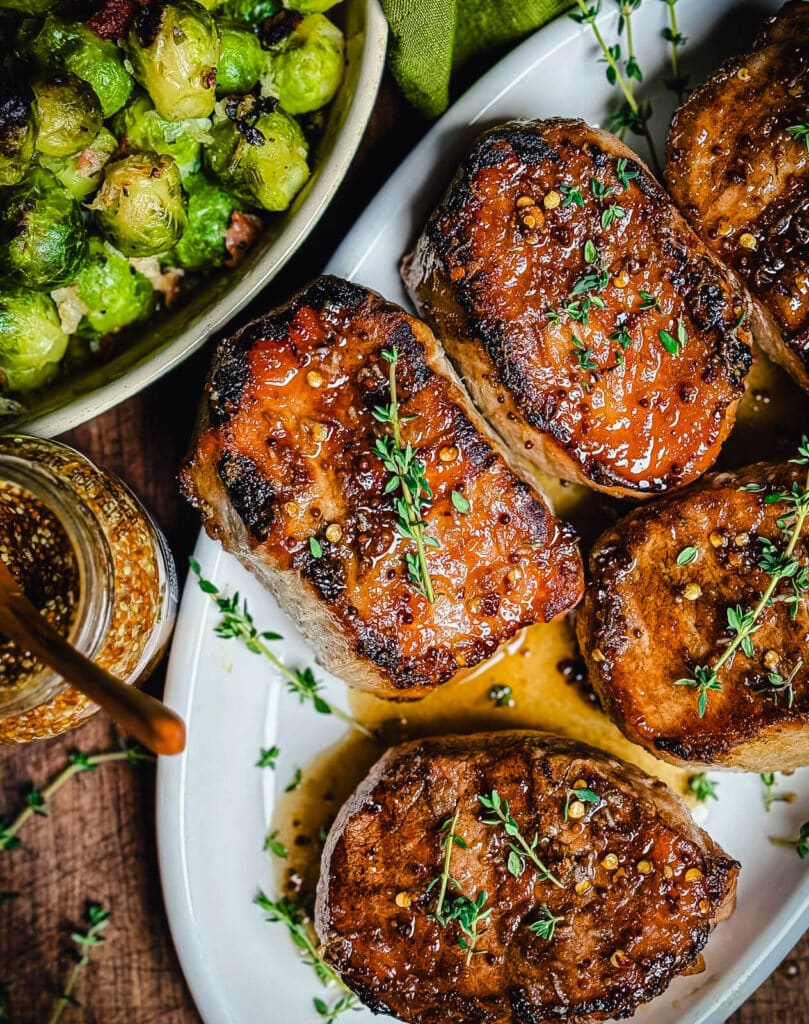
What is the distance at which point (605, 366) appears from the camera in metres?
2.59

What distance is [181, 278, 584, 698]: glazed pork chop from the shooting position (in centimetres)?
251

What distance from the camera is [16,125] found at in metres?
2.12

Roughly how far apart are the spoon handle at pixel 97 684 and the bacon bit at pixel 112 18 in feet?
4.73

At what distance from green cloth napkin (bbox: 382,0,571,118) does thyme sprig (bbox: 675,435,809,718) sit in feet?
4.81

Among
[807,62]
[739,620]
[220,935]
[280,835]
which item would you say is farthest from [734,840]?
[807,62]

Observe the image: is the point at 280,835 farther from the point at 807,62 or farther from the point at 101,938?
the point at 807,62

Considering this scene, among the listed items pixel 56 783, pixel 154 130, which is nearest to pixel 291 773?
pixel 56 783

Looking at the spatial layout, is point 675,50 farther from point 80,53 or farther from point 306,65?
point 80,53

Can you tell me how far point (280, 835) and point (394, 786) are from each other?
492mm

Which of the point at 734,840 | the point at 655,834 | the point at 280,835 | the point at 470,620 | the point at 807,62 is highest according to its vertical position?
the point at 807,62

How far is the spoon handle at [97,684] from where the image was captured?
1.74 metres

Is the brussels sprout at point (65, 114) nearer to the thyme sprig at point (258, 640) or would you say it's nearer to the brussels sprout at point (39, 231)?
the brussels sprout at point (39, 231)

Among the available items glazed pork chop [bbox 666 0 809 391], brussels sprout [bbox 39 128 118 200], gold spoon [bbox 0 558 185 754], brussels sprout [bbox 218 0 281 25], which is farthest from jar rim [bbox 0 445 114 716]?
glazed pork chop [bbox 666 0 809 391]

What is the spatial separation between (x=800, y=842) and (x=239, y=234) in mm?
2456
